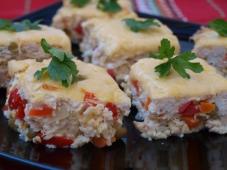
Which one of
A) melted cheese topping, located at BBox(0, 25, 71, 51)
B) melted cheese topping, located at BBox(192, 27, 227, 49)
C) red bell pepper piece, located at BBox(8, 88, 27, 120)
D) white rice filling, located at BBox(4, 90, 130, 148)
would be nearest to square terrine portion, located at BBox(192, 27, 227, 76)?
melted cheese topping, located at BBox(192, 27, 227, 49)

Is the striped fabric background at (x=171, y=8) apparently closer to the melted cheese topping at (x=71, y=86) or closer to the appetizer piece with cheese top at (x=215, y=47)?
the appetizer piece with cheese top at (x=215, y=47)

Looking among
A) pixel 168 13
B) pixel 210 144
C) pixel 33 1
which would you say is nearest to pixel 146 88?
pixel 210 144

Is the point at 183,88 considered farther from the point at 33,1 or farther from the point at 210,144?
the point at 33,1

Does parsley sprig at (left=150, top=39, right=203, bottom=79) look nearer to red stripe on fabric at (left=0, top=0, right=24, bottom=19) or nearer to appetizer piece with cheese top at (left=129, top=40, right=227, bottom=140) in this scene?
appetizer piece with cheese top at (left=129, top=40, right=227, bottom=140)

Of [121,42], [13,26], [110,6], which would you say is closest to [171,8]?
[110,6]

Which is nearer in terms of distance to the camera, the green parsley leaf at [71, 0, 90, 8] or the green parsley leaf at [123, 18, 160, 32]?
the green parsley leaf at [123, 18, 160, 32]
